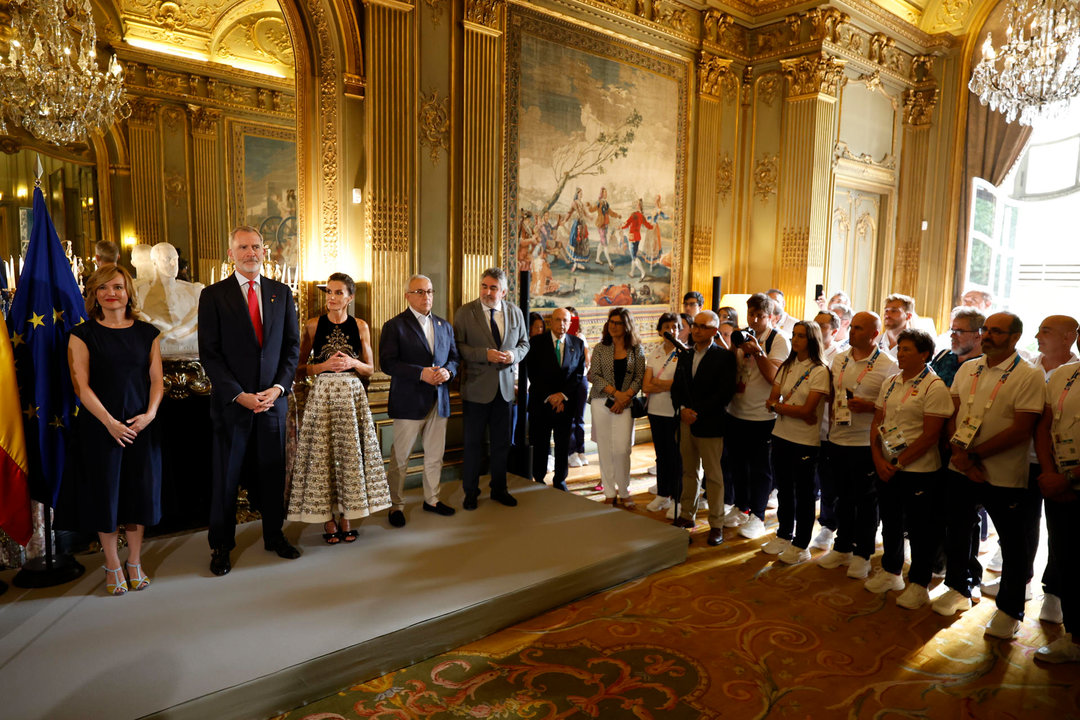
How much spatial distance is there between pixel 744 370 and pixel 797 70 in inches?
189

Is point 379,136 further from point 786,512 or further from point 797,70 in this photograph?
point 797,70

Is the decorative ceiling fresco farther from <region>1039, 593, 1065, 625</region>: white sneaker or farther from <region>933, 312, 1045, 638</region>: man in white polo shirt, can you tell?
<region>1039, 593, 1065, 625</region>: white sneaker

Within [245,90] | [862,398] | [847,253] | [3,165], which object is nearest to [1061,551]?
[862,398]

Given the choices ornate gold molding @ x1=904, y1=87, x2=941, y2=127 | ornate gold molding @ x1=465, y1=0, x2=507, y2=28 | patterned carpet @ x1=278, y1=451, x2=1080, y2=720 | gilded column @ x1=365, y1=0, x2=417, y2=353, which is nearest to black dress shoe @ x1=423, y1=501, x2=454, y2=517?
patterned carpet @ x1=278, y1=451, x2=1080, y2=720

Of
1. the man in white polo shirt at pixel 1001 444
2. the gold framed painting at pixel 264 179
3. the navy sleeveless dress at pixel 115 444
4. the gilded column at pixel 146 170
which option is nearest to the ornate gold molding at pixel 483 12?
the gold framed painting at pixel 264 179

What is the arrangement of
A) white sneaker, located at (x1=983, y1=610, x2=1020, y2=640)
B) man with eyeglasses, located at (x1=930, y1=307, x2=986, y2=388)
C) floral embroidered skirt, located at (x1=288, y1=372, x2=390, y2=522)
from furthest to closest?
man with eyeglasses, located at (x1=930, y1=307, x2=986, y2=388), floral embroidered skirt, located at (x1=288, y1=372, x2=390, y2=522), white sneaker, located at (x1=983, y1=610, x2=1020, y2=640)

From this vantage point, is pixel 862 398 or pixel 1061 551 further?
pixel 862 398

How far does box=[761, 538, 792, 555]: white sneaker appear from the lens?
4.42m

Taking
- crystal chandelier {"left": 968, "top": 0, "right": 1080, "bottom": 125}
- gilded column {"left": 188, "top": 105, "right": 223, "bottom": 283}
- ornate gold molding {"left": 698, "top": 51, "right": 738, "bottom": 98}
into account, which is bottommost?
gilded column {"left": 188, "top": 105, "right": 223, "bottom": 283}

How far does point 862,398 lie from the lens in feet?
12.9

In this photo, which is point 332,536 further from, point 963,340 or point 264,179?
point 264,179

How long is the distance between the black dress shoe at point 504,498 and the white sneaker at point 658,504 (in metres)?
1.12

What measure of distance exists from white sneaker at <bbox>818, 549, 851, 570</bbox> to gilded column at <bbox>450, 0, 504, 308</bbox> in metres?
3.36

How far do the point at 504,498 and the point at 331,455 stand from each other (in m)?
1.40
